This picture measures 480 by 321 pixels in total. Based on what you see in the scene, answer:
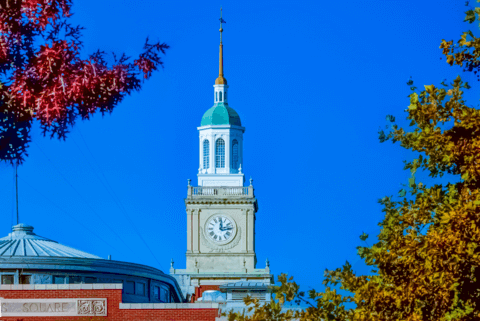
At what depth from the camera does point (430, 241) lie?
2000cm

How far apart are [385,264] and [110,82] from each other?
34.5 feet

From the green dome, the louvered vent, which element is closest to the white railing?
the green dome

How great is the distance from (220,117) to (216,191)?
32.5 ft

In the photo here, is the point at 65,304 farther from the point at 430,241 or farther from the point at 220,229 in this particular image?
the point at 220,229

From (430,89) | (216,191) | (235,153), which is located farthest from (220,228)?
(430,89)

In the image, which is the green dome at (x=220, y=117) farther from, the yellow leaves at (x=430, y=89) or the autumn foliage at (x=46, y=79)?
the autumn foliage at (x=46, y=79)

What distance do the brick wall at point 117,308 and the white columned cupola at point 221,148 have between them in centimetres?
7936

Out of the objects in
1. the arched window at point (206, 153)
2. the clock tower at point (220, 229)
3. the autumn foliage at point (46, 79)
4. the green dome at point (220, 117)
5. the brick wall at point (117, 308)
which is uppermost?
the green dome at point (220, 117)

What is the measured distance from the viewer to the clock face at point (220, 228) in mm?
118375

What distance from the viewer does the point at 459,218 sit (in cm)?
1977

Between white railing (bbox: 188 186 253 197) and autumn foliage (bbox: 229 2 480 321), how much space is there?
95.3 m

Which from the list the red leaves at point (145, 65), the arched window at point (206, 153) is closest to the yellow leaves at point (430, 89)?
the red leaves at point (145, 65)

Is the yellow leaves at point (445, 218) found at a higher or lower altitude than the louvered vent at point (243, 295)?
lower

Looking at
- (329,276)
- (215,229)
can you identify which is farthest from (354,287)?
(215,229)
